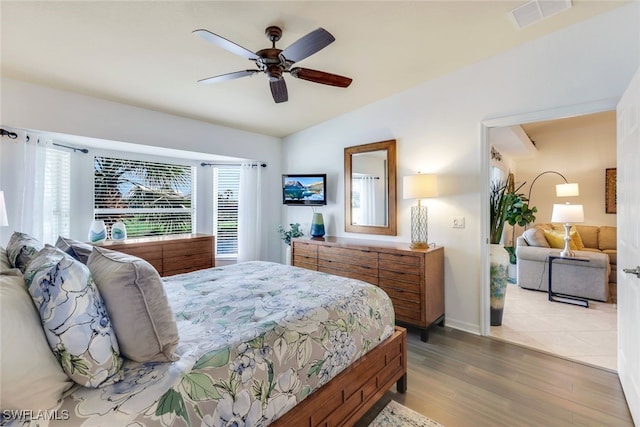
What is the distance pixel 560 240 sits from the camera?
4488 mm

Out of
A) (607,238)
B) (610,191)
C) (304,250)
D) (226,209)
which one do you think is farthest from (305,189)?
(610,191)

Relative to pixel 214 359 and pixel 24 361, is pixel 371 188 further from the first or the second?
pixel 24 361

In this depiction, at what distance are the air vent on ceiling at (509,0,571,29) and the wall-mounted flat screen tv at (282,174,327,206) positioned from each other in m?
2.70

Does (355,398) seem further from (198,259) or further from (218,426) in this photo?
(198,259)

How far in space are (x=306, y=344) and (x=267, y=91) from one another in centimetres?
282

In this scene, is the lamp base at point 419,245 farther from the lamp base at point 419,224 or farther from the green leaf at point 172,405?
the green leaf at point 172,405

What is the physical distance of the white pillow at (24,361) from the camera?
760mm

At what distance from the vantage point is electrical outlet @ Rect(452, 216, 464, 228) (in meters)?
3.11

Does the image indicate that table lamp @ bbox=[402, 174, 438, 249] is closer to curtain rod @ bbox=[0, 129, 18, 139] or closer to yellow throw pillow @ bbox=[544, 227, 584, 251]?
yellow throw pillow @ bbox=[544, 227, 584, 251]

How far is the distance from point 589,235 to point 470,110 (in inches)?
164

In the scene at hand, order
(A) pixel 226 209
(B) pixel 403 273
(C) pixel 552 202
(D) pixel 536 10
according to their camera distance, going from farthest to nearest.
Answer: (C) pixel 552 202 → (A) pixel 226 209 → (B) pixel 403 273 → (D) pixel 536 10

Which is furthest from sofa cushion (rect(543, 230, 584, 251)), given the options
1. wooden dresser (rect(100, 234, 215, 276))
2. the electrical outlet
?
wooden dresser (rect(100, 234, 215, 276))

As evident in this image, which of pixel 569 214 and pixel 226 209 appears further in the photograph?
pixel 226 209

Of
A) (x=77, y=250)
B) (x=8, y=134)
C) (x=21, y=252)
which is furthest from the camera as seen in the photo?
(x=8, y=134)
